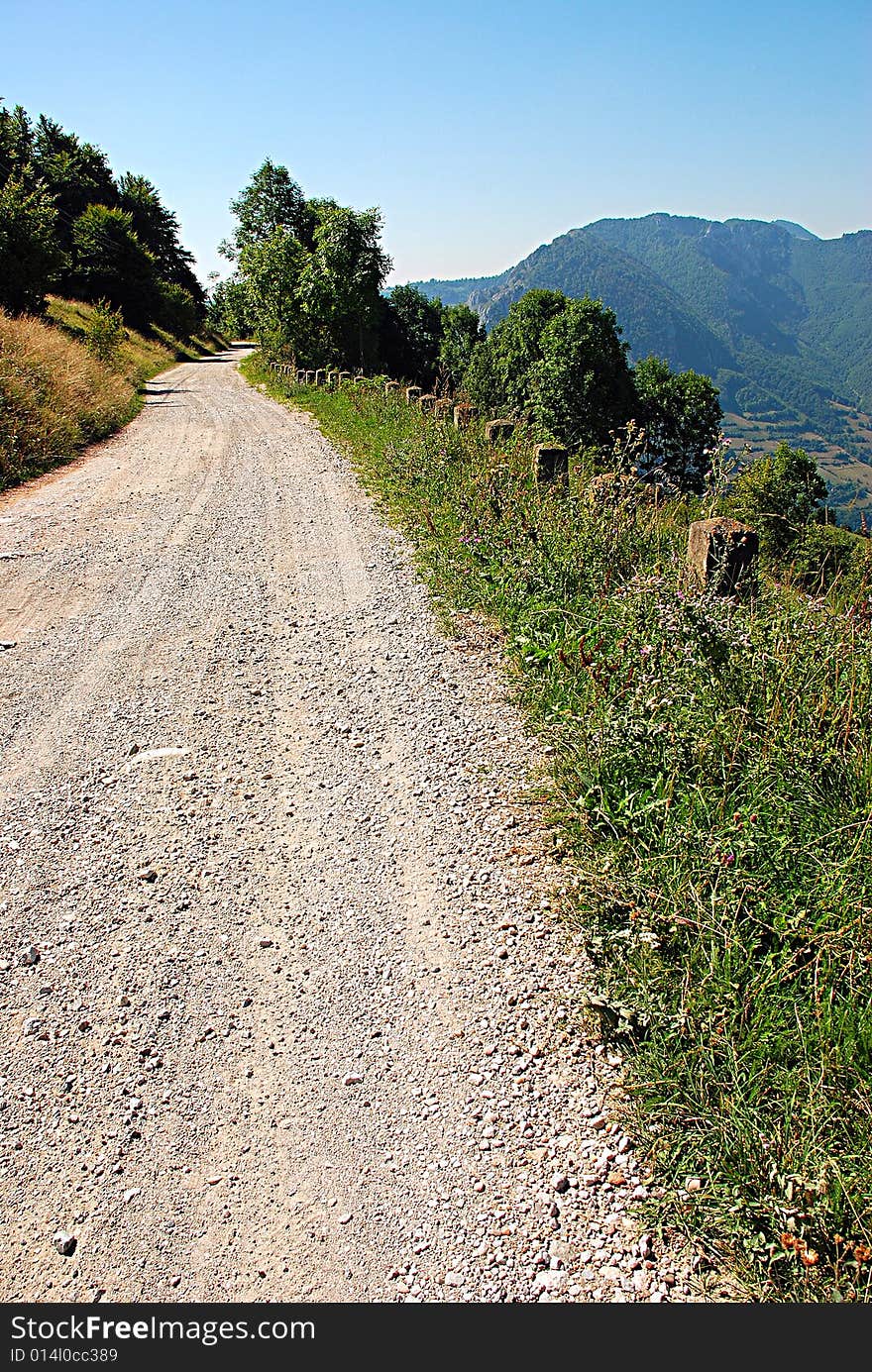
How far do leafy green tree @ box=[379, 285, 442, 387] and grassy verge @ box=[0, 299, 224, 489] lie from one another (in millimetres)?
28002

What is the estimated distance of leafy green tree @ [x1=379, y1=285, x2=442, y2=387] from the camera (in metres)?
46.2

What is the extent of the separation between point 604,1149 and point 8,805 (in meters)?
3.33

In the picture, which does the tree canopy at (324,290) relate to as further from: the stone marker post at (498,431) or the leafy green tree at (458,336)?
the leafy green tree at (458,336)

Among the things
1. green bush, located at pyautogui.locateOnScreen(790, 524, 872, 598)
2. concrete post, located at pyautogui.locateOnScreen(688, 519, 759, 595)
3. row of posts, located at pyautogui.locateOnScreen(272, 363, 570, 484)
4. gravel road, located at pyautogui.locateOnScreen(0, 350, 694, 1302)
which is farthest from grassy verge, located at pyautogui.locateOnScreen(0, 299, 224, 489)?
green bush, located at pyautogui.locateOnScreen(790, 524, 872, 598)

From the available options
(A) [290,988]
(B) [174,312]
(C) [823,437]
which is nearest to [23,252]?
(A) [290,988]

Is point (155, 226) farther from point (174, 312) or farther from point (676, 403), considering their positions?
point (676, 403)

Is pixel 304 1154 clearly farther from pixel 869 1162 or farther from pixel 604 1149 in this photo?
pixel 869 1162

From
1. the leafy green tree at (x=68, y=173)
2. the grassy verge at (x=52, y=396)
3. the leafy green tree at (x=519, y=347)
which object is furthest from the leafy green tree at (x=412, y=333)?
the grassy verge at (x=52, y=396)

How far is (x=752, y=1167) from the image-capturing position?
7.06 ft

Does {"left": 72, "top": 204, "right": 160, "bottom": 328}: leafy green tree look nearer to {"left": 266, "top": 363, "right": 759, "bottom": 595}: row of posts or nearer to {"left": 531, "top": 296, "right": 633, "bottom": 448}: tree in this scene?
{"left": 531, "top": 296, "right": 633, "bottom": 448}: tree

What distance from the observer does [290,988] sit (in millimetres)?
2984

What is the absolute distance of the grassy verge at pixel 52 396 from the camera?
11531 mm

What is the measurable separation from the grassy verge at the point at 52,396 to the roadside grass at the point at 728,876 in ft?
31.5

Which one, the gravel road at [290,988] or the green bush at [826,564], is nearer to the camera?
the gravel road at [290,988]
